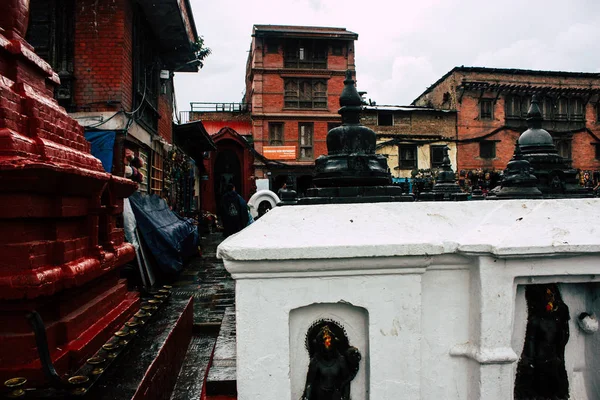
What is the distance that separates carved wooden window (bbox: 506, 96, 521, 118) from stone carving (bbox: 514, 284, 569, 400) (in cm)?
3404

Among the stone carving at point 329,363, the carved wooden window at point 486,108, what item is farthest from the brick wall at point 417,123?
the stone carving at point 329,363

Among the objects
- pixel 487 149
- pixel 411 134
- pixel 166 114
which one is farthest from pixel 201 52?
pixel 487 149

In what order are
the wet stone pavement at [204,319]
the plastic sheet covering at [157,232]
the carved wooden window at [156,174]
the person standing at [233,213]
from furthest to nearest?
1. the carved wooden window at [156,174]
2. the person standing at [233,213]
3. the plastic sheet covering at [157,232]
4. the wet stone pavement at [204,319]

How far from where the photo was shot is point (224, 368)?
2.82 metres

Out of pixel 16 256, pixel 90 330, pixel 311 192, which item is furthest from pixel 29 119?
pixel 311 192

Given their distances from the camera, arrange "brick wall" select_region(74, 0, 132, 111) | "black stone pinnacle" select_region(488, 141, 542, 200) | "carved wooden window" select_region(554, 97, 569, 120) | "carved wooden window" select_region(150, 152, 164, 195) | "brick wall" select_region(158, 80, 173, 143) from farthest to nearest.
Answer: "carved wooden window" select_region(554, 97, 569, 120)
"brick wall" select_region(158, 80, 173, 143)
"carved wooden window" select_region(150, 152, 164, 195)
"brick wall" select_region(74, 0, 132, 111)
"black stone pinnacle" select_region(488, 141, 542, 200)

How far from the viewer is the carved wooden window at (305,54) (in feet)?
98.7

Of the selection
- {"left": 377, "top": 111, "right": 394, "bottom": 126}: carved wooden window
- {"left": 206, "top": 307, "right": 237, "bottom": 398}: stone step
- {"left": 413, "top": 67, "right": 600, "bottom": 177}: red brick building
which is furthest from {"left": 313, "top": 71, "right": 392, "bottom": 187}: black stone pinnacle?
{"left": 413, "top": 67, "right": 600, "bottom": 177}: red brick building

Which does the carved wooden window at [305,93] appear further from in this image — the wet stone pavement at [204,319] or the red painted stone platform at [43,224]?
the red painted stone platform at [43,224]

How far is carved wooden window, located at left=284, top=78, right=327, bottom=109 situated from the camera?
30.0 meters

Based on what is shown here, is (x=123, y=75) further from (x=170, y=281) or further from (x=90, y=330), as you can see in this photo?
(x=90, y=330)

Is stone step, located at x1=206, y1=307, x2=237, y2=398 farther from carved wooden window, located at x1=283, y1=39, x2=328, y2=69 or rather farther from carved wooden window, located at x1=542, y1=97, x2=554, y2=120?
carved wooden window, located at x1=542, y1=97, x2=554, y2=120

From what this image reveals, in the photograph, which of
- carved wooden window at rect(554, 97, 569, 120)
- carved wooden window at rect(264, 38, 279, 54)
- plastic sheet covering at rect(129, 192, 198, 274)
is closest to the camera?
plastic sheet covering at rect(129, 192, 198, 274)

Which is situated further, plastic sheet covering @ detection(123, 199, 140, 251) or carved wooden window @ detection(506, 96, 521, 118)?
carved wooden window @ detection(506, 96, 521, 118)
